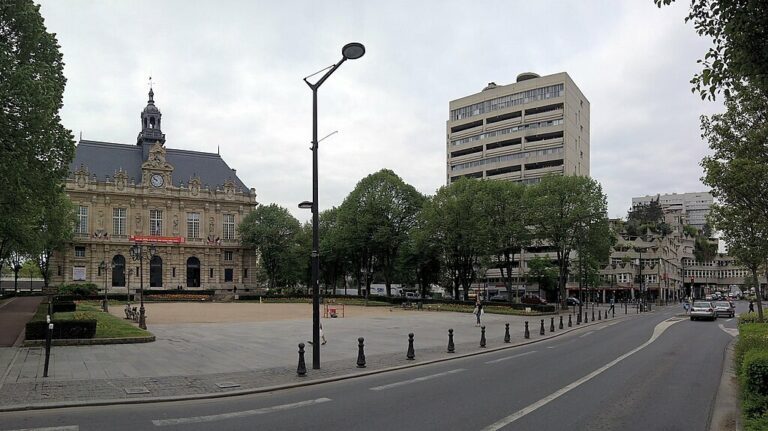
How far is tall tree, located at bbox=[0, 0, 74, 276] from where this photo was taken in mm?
16344

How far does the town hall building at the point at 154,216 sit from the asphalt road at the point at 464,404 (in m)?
83.1

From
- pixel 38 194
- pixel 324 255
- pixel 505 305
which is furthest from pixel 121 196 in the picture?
pixel 38 194

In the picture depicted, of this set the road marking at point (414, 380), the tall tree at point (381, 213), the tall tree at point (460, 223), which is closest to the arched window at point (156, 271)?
the tall tree at point (381, 213)

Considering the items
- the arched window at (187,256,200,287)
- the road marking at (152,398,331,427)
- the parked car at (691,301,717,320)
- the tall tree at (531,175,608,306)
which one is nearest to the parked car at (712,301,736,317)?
the parked car at (691,301,717,320)

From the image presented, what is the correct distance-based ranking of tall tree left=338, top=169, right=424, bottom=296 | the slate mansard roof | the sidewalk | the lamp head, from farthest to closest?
the slate mansard roof < tall tree left=338, top=169, right=424, bottom=296 < the lamp head < the sidewalk

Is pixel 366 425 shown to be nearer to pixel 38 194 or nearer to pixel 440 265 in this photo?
pixel 38 194

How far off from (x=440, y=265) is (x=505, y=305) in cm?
1774

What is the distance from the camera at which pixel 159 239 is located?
94000 mm

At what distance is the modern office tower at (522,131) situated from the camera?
93.4 meters

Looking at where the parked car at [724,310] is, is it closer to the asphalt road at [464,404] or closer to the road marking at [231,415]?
the asphalt road at [464,404]

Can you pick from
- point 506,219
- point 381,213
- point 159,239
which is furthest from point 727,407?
point 159,239

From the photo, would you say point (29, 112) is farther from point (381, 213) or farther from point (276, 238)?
point (276, 238)

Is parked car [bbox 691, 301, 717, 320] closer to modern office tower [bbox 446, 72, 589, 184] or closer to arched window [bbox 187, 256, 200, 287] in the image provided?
modern office tower [bbox 446, 72, 589, 184]

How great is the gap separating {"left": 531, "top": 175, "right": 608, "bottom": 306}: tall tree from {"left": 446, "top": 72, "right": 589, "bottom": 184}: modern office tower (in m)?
32.0
